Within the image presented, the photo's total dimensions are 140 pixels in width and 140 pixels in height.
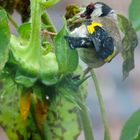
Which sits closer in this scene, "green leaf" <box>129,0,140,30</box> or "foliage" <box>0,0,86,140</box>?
"foliage" <box>0,0,86,140</box>

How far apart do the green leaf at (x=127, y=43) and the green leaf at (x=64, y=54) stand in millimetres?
63

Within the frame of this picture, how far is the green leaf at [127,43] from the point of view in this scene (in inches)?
29.6

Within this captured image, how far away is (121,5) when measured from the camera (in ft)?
6.73

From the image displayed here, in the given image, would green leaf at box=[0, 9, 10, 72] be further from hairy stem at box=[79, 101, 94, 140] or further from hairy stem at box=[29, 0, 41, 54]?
hairy stem at box=[79, 101, 94, 140]

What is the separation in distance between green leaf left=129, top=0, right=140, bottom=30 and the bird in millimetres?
71

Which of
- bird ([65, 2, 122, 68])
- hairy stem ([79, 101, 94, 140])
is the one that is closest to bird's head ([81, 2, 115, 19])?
bird ([65, 2, 122, 68])

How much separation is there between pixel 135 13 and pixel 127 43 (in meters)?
0.09

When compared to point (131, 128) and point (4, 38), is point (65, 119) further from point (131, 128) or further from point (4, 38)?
point (4, 38)

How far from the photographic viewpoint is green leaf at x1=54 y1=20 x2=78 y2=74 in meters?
0.70

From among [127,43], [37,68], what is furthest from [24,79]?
[127,43]

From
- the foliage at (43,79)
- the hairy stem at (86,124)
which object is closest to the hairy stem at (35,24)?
the foliage at (43,79)

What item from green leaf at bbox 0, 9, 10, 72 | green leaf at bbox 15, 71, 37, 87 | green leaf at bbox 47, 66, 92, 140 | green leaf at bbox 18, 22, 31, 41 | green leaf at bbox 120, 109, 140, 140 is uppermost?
green leaf at bbox 0, 9, 10, 72

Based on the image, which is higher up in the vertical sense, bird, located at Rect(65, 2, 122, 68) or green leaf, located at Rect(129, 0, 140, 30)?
bird, located at Rect(65, 2, 122, 68)

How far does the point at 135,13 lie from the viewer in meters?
0.83
